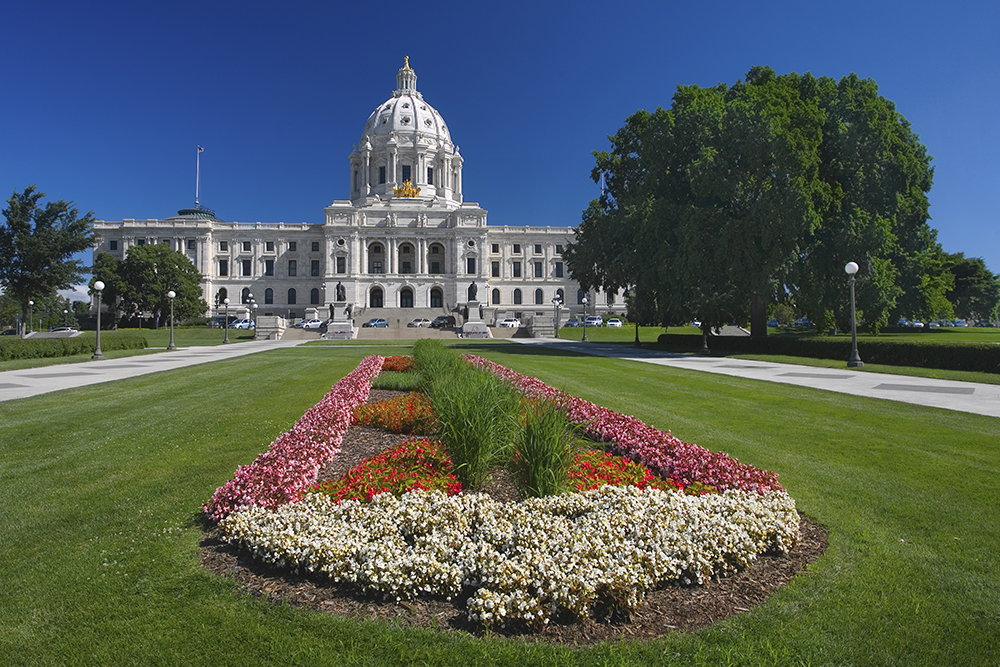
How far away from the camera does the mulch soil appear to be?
3.70 m

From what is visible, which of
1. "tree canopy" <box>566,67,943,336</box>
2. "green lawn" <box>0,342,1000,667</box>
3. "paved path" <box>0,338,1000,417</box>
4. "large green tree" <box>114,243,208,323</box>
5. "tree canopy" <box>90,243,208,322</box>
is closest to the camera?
Answer: "green lawn" <box>0,342,1000,667</box>

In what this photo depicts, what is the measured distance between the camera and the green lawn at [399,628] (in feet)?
11.1

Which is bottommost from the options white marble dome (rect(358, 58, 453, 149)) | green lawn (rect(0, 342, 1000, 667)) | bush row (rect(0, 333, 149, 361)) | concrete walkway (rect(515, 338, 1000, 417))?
green lawn (rect(0, 342, 1000, 667))

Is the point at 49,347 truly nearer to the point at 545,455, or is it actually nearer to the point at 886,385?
the point at 545,455

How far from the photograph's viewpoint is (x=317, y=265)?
102125 mm

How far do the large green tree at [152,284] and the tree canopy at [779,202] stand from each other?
62.4 meters

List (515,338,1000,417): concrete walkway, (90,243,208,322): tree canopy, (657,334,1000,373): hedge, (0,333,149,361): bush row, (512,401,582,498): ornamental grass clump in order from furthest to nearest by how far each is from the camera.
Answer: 1. (90,243,208,322): tree canopy
2. (0,333,149,361): bush row
3. (657,334,1000,373): hedge
4. (515,338,1000,417): concrete walkway
5. (512,401,582,498): ornamental grass clump

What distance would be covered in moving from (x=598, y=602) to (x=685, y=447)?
3.42m

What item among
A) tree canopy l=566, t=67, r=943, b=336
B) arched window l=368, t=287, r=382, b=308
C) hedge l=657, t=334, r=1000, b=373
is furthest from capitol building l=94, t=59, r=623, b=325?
hedge l=657, t=334, r=1000, b=373

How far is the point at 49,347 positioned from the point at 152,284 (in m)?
49.9

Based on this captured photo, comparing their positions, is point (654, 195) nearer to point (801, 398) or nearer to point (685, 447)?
point (801, 398)

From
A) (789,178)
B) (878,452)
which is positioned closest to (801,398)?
(878,452)

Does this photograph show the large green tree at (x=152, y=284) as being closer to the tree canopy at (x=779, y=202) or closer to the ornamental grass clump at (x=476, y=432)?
the tree canopy at (x=779, y=202)

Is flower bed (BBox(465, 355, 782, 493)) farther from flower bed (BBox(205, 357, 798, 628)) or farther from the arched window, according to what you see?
the arched window
